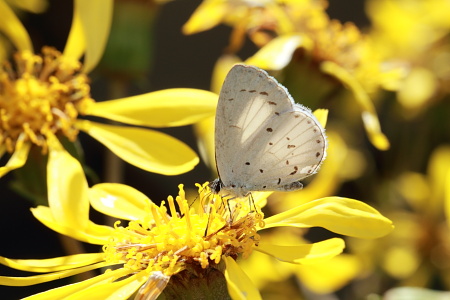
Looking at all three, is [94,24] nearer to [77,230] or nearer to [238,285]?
[77,230]

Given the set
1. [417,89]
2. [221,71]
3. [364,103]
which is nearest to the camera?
[364,103]

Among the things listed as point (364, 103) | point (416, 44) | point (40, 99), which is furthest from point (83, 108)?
point (416, 44)

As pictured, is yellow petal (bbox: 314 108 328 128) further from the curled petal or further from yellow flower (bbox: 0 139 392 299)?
the curled petal

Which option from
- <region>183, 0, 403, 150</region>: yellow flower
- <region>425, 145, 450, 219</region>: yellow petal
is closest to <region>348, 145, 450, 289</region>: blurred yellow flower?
<region>425, 145, 450, 219</region>: yellow petal

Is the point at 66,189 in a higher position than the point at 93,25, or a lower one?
lower

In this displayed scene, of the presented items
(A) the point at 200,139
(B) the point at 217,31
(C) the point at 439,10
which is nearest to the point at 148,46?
(A) the point at 200,139

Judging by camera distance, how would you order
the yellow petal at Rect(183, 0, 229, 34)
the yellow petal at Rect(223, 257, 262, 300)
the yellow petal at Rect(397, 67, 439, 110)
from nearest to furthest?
1. the yellow petal at Rect(223, 257, 262, 300)
2. the yellow petal at Rect(183, 0, 229, 34)
3. the yellow petal at Rect(397, 67, 439, 110)

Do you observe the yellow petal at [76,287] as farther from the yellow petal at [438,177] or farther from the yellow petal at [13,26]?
the yellow petal at [438,177]

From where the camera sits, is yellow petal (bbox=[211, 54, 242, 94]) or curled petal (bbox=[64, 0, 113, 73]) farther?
yellow petal (bbox=[211, 54, 242, 94])
